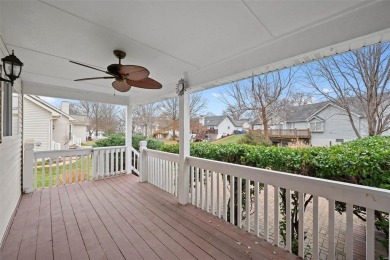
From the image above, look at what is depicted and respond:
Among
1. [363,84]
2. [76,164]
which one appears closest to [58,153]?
[76,164]

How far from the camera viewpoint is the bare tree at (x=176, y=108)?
13.9ft

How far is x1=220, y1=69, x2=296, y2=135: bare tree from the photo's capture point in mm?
3143

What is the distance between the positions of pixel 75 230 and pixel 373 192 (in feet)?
11.0

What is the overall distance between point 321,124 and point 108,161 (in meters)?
5.09

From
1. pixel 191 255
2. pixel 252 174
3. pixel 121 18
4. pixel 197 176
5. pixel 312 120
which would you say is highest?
pixel 121 18

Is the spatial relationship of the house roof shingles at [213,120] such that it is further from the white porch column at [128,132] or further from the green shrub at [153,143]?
the white porch column at [128,132]

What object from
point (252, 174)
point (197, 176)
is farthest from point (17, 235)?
point (252, 174)

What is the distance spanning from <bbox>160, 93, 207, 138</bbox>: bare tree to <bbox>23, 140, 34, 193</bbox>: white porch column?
3.22 m

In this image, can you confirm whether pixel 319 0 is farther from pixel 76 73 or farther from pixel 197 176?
pixel 76 73

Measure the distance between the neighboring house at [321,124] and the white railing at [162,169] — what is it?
7.09ft

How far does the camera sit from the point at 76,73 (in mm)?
3344

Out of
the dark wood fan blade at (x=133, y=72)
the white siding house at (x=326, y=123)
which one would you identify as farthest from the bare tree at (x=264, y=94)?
the dark wood fan blade at (x=133, y=72)

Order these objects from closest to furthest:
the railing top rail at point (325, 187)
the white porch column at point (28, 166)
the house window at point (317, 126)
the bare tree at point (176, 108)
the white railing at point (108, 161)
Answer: the railing top rail at point (325, 187) < the house window at point (317, 126) < the white porch column at point (28, 166) < the bare tree at point (176, 108) < the white railing at point (108, 161)

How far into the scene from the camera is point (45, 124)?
7.19 m
